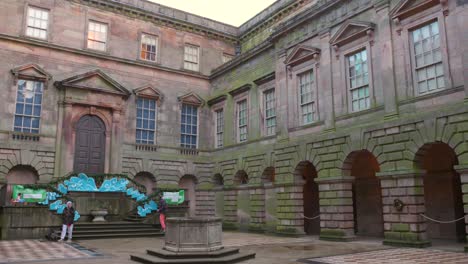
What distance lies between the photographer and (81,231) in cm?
1872

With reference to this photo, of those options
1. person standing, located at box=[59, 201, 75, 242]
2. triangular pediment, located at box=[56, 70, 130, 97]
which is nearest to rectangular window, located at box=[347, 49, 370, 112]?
person standing, located at box=[59, 201, 75, 242]

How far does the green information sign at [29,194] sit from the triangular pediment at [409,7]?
1701cm

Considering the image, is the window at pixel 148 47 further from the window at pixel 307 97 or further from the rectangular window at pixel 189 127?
the window at pixel 307 97

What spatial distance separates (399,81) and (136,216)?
14.2 m

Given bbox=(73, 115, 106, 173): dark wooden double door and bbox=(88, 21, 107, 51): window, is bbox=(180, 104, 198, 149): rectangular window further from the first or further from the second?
bbox=(88, 21, 107, 51): window

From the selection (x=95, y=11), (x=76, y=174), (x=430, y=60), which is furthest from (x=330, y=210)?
(x=95, y=11)

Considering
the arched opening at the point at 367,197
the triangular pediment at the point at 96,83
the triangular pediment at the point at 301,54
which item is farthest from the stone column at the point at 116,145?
the arched opening at the point at 367,197

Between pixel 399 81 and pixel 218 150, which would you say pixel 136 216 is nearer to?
pixel 218 150

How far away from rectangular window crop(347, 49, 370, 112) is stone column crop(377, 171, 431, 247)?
3241 mm

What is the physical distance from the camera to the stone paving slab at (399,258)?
11164 mm

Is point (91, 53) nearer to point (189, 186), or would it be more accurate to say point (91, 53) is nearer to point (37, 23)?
point (37, 23)

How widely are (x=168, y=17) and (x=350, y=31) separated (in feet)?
45.4

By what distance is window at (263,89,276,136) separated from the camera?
75.6 feet

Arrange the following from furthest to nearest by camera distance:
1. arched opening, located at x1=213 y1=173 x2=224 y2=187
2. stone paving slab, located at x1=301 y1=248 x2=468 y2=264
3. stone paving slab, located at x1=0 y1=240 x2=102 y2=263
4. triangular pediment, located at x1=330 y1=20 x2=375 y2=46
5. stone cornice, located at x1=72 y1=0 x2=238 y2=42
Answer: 1. arched opening, located at x1=213 y1=173 x2=224 y2=187
2. stone cornice, located at x1=72 y1=0 x2=238 y2=42
3. triangular pediment, located at x1=330 y1=20 x2=375 y2=46
4. stone paving slab, located at x1=0 y1=240 x2=102 y2=263
5. stone paving slab, located at x1=301 y1=248 x2=468 y2=264
